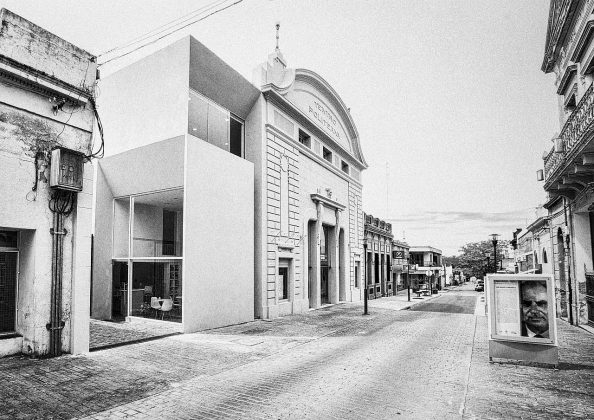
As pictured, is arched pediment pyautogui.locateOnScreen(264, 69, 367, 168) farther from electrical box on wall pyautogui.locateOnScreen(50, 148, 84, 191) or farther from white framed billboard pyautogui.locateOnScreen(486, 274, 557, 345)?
white framed billboard pyautogui.locateOnScreen(486, 274, 557, 345)

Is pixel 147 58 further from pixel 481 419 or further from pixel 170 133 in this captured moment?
pixel 481 419

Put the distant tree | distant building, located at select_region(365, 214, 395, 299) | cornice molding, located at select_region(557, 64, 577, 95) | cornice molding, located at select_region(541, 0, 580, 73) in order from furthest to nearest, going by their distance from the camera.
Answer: the distant tree < distant building, located at select_region(365, 214, 395, 299) < cornice molding, located at select_region(557, 64, 577, 95) < cornice molding, located at select_region(541, 0, 580, 73)

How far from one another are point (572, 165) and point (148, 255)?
49.7ft

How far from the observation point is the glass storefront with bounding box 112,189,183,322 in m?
14.4

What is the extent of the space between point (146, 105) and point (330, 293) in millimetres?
15820

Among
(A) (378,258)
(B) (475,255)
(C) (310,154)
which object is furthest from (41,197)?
(B) (475,255)

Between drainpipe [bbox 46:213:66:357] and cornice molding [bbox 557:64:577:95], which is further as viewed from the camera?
cornice molding [bbox 557:64:577:95]

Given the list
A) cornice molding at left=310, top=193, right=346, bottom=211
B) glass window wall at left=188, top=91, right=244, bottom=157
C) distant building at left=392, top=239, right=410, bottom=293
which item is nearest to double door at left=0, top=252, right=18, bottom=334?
glass window wall at left=188, top=91, right=244, bottom=157

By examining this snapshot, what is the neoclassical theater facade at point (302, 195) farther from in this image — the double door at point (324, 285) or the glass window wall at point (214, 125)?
the glass window wall at point (214, 125)

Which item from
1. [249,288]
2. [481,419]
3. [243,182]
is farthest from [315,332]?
[481,419]

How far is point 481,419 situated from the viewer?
5.71m

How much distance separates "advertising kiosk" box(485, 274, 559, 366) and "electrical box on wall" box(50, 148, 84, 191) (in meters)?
10.3

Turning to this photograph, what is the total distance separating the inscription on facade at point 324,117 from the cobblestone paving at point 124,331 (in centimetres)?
1428

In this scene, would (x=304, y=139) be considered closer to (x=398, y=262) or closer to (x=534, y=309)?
(x=534, y=309)
